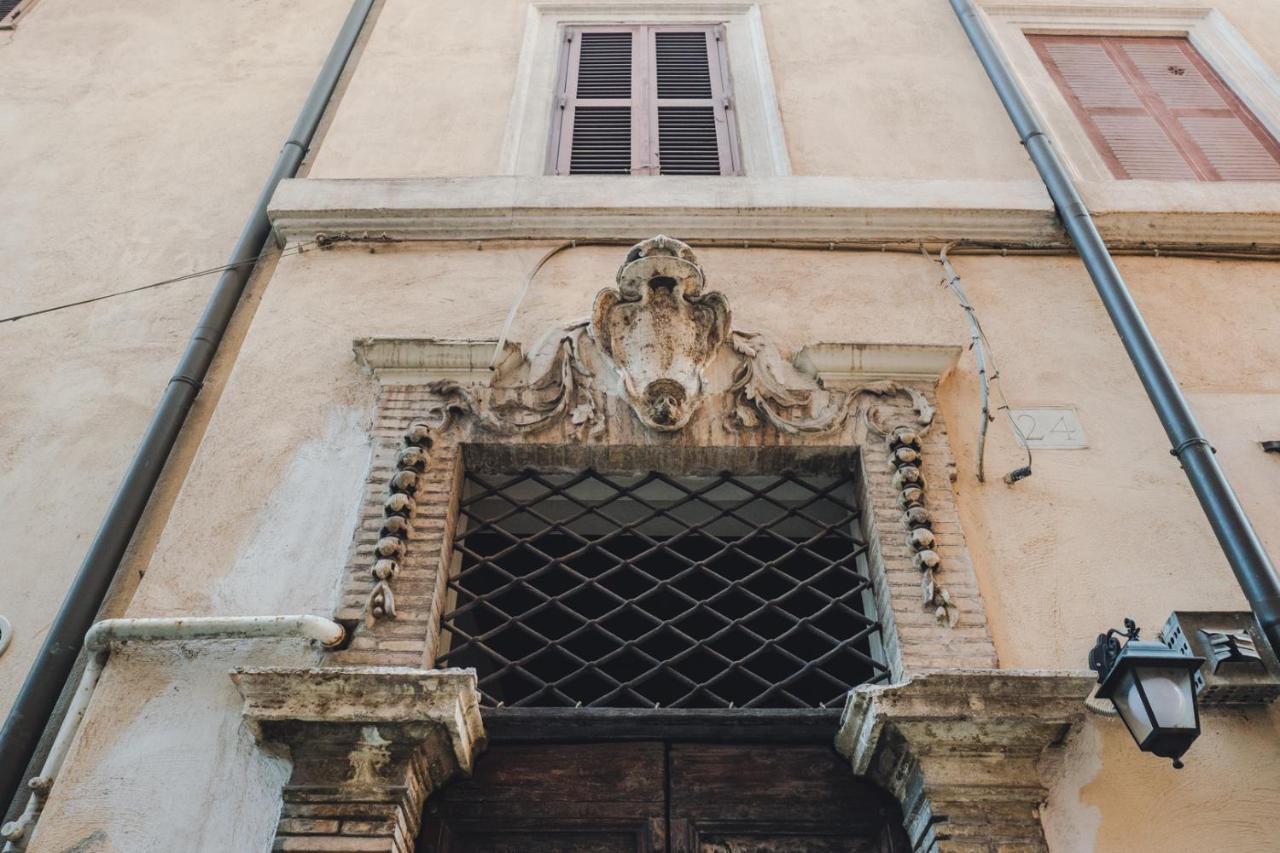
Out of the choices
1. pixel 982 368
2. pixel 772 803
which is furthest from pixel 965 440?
pixel 772 803

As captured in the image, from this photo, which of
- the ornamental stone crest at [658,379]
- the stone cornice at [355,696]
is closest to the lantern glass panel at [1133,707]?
the ornamental stone crest at [658,379]

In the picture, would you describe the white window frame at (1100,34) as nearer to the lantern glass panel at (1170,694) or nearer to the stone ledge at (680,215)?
the stone ledge at (680,215)

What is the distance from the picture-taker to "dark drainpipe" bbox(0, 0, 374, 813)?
11.5 ft

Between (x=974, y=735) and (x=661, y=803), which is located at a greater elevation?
(x=974, y=735)

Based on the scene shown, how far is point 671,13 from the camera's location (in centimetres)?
723

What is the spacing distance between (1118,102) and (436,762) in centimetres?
558

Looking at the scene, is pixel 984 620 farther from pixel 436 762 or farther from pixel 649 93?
pixel 649 93

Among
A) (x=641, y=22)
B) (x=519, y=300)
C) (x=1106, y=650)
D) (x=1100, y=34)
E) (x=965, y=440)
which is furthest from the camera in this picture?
(x=641, y=22)

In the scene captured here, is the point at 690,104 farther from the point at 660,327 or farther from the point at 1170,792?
the point at 1170,792

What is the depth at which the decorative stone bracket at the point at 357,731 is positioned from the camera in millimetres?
3201

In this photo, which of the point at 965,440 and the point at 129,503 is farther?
the point at 965,440

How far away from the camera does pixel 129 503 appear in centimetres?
412

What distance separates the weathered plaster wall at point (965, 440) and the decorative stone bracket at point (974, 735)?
0.18m

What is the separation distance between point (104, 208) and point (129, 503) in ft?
7.75
